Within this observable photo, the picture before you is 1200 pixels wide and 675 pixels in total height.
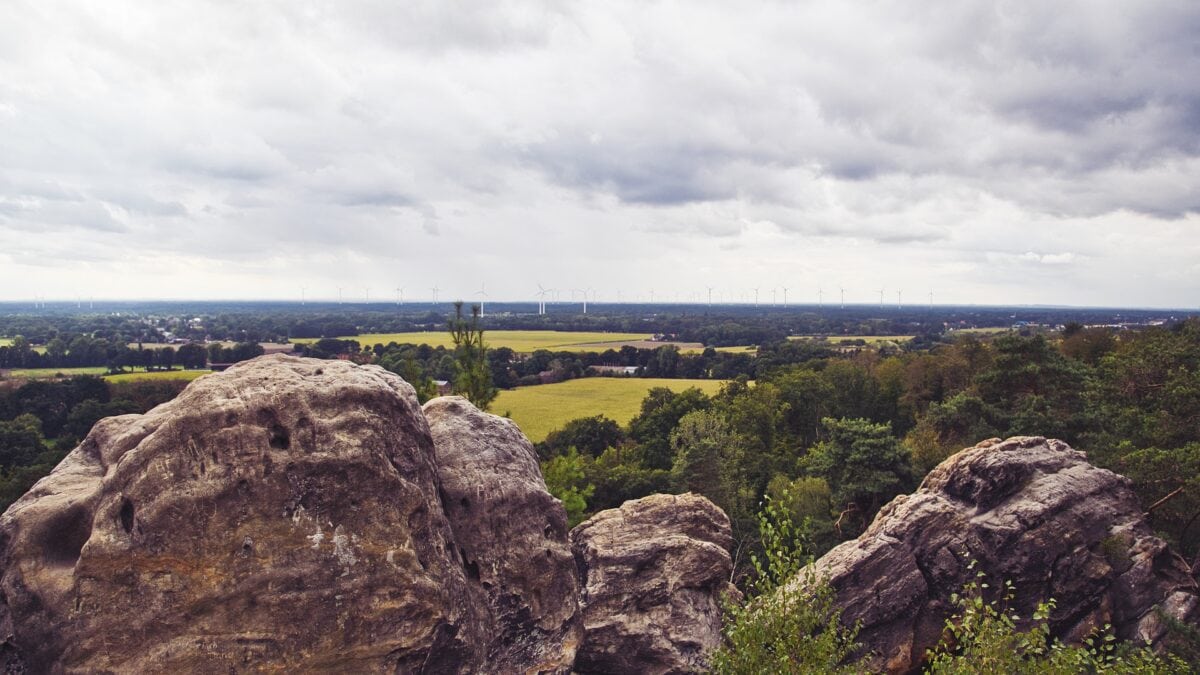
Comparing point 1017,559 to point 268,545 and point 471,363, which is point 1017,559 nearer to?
point 268,545

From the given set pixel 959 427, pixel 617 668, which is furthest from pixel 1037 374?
pixel 617 668

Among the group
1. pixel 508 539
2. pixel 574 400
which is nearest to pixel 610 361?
pixel 574 400

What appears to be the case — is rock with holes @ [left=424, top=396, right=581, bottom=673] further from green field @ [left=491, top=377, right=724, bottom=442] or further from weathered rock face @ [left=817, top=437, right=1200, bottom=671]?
green field @ [left=491, top=377, right=724, bottom=442]

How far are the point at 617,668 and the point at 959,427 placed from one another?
4099 cm

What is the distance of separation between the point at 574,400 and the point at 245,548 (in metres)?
93.6

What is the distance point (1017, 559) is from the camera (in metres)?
28.1

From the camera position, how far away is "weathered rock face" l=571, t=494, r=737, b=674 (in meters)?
23.7

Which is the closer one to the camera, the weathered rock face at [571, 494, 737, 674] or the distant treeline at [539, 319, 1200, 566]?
the weathered rock face at [571, 494, 737, 674]

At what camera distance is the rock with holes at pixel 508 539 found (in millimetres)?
19172

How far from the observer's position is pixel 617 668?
23641 mm

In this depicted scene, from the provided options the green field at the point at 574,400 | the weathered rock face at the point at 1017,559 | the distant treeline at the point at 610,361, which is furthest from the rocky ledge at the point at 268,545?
Answer: the distant treeline at the point at 610,361

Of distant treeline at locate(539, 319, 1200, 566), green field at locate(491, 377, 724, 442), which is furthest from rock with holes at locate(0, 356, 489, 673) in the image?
green field at locate(491, 377, 724, 442)

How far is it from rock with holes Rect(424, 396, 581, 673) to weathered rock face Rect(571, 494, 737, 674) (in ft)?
10.1

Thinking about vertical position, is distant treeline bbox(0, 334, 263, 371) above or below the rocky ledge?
Answer: below
